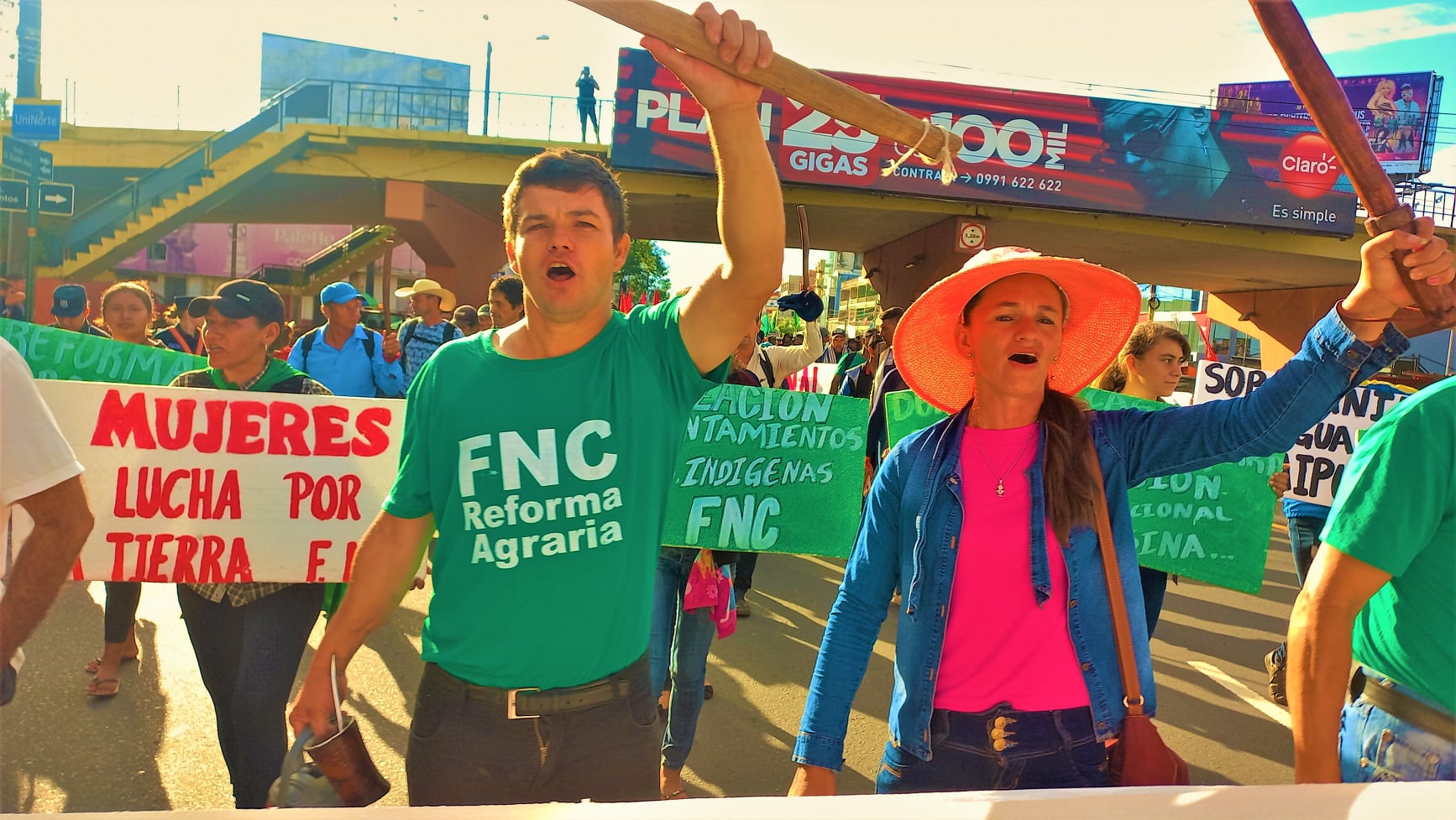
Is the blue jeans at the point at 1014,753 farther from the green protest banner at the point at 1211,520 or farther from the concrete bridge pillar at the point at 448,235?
the concrete bridge pillar at the point at 448,235

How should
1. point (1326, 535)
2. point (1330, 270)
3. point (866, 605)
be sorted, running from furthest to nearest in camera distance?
point (1330, 270)
point (866, 605)
point (1326, 535)

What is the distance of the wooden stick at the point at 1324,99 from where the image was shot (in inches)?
54.7

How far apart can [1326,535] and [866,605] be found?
36.4 inches

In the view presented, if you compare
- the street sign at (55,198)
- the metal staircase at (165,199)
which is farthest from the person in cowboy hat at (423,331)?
the metal staircase at (165,199)

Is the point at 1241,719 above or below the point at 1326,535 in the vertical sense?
below

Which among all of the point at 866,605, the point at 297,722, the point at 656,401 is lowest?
the point at 297,722

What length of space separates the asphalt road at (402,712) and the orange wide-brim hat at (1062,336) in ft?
7.03

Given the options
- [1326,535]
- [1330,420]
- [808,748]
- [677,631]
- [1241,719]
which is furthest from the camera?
[1330,420]

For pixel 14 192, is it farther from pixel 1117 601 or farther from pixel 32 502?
pixel 1117 601

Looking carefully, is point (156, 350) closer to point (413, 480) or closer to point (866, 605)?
point (413, 480)

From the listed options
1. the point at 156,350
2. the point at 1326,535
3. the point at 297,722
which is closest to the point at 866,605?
the point at 1326,535

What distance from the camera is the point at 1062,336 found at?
7.61 ft

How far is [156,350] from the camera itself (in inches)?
190

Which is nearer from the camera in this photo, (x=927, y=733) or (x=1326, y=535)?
(x=1326, y=535)
